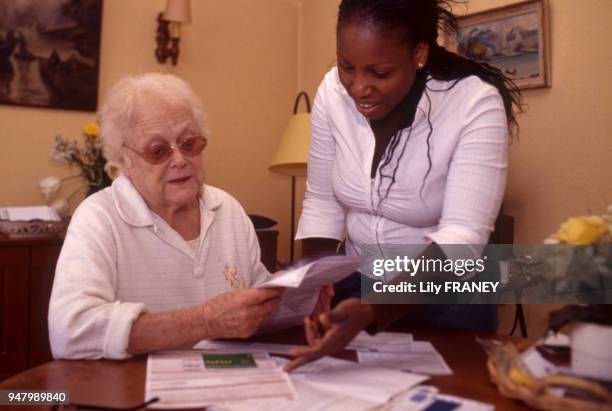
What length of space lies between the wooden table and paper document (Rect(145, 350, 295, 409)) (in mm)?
32

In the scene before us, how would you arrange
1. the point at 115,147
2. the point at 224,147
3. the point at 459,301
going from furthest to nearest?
the point at 224,147 → the point at 115,147 → the point at 459,301

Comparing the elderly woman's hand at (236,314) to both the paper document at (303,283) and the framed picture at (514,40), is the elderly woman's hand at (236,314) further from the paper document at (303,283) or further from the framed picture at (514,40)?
the framed picture at (514,40)

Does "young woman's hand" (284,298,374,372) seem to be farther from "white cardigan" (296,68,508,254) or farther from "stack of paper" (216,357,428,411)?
"white cardigan" (296,68,508,254)

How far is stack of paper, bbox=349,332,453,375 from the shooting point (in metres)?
1.12

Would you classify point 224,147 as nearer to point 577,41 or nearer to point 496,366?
point 577,41

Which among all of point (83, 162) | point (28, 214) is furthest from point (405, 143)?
point (83, 162)

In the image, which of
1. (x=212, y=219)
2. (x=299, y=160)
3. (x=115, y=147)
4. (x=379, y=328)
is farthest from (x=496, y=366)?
(x=299, y=160)

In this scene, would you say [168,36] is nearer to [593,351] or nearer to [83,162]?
[83,162]

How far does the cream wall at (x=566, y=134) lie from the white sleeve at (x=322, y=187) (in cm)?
112

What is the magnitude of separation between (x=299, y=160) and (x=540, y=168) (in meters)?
1.18

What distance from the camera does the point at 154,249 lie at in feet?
4.76

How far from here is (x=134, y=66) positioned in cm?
332

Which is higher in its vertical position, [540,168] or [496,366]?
[540,168]

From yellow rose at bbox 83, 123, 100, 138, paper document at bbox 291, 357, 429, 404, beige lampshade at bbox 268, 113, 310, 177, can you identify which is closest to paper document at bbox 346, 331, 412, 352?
paper document at bbox 291, 357, 429, 404
